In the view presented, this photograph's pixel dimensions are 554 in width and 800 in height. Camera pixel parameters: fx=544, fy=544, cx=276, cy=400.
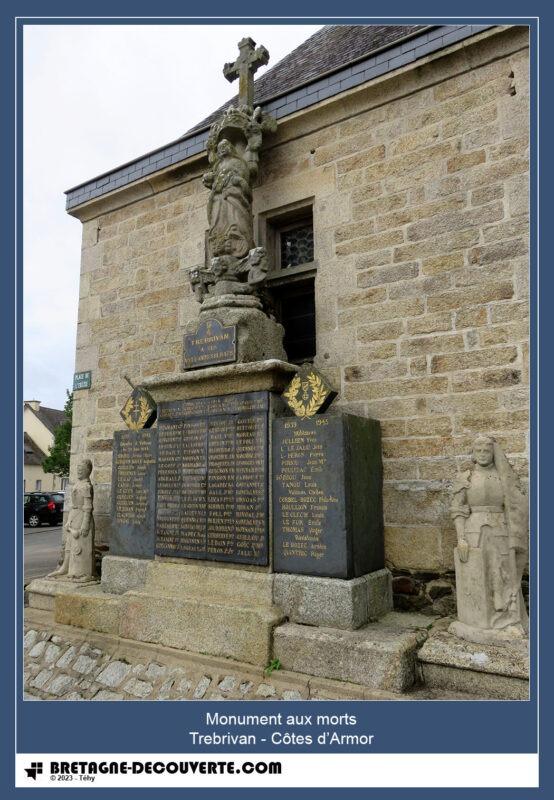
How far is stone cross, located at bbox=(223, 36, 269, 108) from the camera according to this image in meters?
5.43

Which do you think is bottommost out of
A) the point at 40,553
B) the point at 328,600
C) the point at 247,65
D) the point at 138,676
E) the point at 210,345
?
the point at 40,553

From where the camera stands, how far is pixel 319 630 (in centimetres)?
346

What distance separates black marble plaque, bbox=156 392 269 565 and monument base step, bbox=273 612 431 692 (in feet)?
2.08

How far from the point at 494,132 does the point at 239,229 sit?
2216 mm

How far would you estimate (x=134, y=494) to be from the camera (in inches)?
192

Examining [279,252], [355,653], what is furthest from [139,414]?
[355,653]

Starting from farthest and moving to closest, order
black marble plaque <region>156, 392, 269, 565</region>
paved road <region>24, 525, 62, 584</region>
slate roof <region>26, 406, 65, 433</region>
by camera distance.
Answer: slate roof <region>26, 406, 65, 433</region>
paved road <region>24, 525, 62, 584</region>
black marble plaque <region>156, 392, 269, 565</region>

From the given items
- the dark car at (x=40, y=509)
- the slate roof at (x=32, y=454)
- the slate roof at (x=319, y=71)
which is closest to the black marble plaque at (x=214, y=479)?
the slate roof at (x=319, y=71)

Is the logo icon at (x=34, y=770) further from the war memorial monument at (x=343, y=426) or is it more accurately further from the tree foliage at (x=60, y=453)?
the tree foliage at (x=60, y=453)

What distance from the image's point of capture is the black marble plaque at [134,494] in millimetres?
4715

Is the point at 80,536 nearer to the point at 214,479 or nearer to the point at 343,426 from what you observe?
the point at 214,479

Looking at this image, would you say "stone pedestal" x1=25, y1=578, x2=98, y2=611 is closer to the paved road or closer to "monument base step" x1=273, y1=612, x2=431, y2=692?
the paved road

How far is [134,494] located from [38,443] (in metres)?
30.2

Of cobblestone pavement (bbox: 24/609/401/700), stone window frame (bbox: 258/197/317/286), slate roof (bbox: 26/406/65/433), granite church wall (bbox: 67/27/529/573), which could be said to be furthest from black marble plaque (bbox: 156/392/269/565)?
slate roof (bbox: 26/406/65/433)
